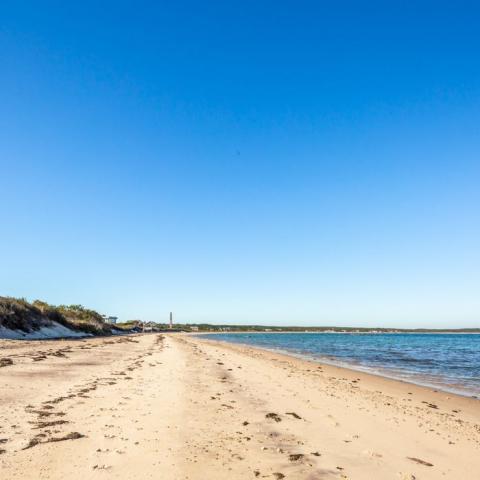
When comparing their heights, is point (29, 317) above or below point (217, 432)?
above

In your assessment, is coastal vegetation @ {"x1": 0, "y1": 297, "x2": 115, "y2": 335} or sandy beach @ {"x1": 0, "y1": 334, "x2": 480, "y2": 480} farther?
coastal vegetation @ {"x1": 0, "y1": 297, "x2": 115, "y2": 335}

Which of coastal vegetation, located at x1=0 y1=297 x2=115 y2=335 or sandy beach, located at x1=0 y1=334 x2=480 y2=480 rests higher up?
coastal vegetation, located at x1=0 y1=297 x2=115 y2=335

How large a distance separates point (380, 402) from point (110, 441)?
9.11 m

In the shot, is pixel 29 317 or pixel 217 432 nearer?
pixel 217 432

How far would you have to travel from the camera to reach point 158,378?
15328 millimetres

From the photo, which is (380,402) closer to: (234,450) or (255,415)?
(255,415)

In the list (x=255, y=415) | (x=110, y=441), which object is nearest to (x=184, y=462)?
(x=110, y=441)

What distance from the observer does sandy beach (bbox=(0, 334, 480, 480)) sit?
19.6 ft

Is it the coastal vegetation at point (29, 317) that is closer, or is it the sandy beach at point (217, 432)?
the sandy beach at point (217, 432)

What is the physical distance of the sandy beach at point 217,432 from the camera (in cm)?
596

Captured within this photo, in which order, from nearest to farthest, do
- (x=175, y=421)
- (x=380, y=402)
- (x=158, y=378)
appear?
(x=175, y=421) → (x=380, y=402) → (x=158, y=378)

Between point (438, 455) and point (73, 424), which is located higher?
point (73, 424)

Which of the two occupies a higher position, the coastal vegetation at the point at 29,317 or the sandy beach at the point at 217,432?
the coastal vegetation at the point at 29,317

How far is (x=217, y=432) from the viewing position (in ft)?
26.0
